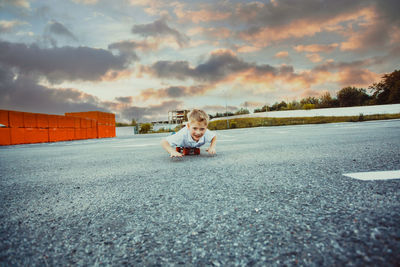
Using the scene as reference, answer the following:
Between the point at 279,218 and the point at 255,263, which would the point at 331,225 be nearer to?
the point at 279,218

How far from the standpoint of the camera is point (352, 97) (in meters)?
57.0

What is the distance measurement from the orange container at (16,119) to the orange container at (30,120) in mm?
253

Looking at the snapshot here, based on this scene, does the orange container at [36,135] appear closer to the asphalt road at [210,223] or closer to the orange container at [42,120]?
the orange container at [42,120]

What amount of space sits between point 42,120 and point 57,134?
1.80 metres

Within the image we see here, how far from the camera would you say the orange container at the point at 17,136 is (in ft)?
38.8

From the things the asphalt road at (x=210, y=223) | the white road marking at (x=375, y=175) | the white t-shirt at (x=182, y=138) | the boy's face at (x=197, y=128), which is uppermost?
the boy's face at (x=197, y=128)

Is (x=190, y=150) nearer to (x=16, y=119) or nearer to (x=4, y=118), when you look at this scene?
(x=4, y=118)

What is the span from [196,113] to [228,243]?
268 centimetres

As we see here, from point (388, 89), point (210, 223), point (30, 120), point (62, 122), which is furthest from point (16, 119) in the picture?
point (388, 89)

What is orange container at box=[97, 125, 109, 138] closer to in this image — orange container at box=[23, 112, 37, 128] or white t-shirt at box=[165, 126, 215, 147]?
orange container at box=[23, 112, 37, 128]

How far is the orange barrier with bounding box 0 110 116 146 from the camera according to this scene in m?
11.6

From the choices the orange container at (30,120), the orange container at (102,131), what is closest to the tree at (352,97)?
the orange container at (102,131)

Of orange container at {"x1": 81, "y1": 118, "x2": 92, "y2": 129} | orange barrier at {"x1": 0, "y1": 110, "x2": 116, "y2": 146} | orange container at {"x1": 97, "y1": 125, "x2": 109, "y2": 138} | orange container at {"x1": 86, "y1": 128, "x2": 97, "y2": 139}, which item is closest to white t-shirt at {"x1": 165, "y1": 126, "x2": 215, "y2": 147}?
orange barrier at {"x1": 0, "y1": 110, "x2": 116, "y2": 146}

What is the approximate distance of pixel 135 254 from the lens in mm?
758
